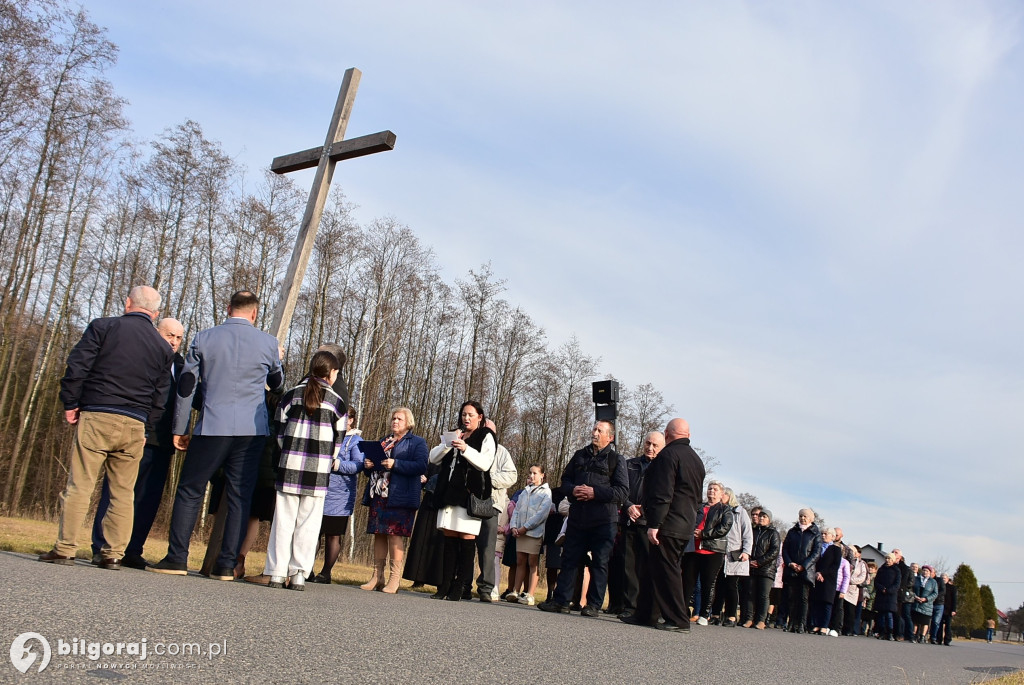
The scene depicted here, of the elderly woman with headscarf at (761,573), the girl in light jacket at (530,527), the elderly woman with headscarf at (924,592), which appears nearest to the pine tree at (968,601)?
the elderly woman with headscarf at (924,592)

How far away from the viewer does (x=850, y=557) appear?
18.2 m

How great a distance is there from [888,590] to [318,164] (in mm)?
16627

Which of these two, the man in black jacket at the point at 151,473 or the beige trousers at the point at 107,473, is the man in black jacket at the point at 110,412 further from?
the man in black jacket at the point at 151,473

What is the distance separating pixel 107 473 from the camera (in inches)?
260

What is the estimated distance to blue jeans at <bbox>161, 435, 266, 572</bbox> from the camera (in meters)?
6.82

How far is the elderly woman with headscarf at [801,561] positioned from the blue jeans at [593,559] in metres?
7.34

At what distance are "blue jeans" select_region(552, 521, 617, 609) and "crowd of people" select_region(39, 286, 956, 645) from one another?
0.07ft

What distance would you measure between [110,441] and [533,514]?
6.72m

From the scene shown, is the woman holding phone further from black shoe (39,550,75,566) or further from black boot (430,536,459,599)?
black shoe (39,550,75,566)

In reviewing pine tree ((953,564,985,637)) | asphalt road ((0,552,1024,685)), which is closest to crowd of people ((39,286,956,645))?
asphalt road ((0,552,1024,685))

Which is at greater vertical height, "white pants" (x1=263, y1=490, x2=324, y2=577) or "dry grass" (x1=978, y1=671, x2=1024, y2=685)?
"white pants" (x1=263, y1=490, x2=324, y2=577)

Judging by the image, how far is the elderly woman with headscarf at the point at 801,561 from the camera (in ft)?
50.8

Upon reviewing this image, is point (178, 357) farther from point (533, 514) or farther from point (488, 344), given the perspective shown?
A: point (488, 344)

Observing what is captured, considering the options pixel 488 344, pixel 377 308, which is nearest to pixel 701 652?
pixel 377 308
